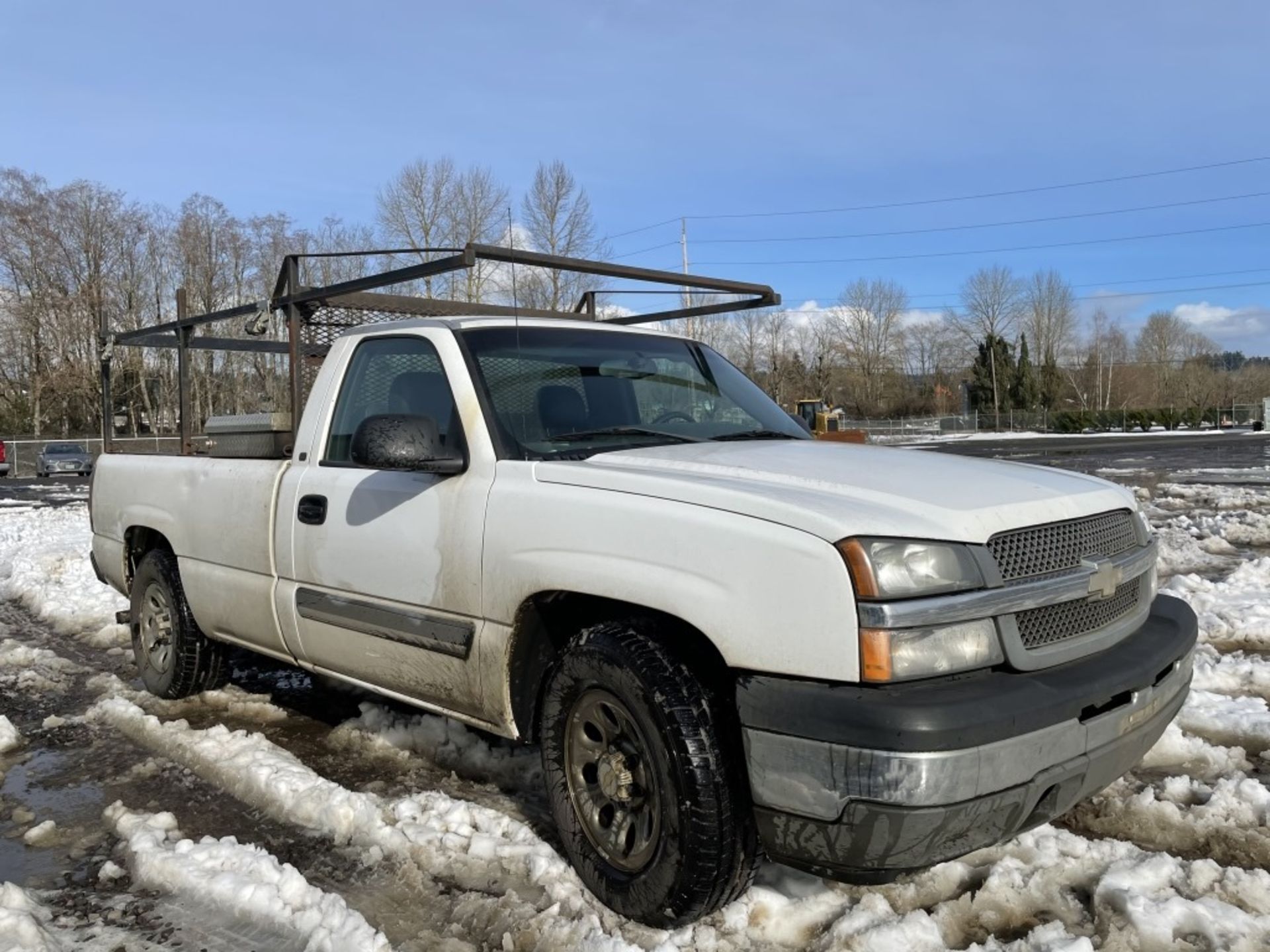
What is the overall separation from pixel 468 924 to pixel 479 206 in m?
42.6

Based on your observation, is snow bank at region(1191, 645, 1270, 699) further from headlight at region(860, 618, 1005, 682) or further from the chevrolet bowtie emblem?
headlight at region(860, 618, 1005, 682)

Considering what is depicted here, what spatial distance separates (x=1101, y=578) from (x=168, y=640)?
4.72 m

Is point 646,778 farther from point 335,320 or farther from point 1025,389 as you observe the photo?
point 1025,389

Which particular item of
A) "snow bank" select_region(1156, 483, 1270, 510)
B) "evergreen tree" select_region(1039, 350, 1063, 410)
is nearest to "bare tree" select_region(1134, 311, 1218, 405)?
"evergreen tree" select_region(1039, 350, 1063, 410)

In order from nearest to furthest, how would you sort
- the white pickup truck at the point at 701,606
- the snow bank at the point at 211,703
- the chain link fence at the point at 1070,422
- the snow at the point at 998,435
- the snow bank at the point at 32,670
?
1. the white pickup truck at the point at 701,606
2. the snow bank at the point at 211,703
3. the snow bank at the point at 32,670
4. the snow at the point at 998,435
5. the chain link fence at the point at 1070,422

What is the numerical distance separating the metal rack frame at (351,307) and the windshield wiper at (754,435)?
0.84m

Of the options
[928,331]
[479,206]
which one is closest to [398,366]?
[479,206]

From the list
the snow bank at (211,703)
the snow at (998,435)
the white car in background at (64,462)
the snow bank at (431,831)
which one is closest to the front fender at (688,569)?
the snow bank at (431,831)

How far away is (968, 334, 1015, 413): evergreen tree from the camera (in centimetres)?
7944

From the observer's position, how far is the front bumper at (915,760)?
234 cm

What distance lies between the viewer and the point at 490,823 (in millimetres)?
3604

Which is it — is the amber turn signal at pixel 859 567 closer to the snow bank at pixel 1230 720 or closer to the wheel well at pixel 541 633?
the wheel well at pixel 541 633

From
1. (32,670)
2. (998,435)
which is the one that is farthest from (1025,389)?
(32,670)

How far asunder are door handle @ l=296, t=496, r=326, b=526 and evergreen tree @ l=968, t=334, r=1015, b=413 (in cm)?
7992
